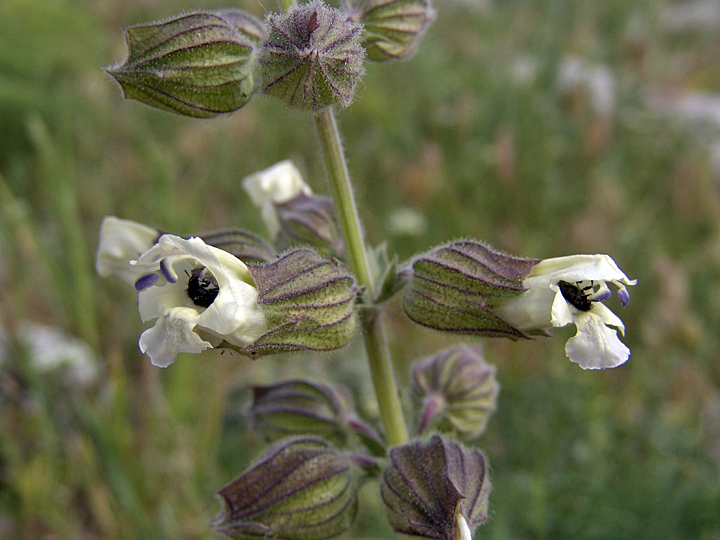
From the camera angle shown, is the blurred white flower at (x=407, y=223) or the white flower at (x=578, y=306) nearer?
the white flower at (x=578, y=306)

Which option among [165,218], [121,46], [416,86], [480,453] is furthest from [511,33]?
[480,453]

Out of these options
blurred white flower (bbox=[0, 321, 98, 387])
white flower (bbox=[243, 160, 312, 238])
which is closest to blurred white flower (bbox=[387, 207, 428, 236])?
white flower (bbox=[243, 160, 312, 238])

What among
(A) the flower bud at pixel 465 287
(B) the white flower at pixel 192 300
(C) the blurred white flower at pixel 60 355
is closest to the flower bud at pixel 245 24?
(B) the white flower at pixel 192 300

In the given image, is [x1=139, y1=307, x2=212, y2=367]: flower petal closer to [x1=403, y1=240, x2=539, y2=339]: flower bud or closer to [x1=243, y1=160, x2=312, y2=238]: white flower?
[x1=403, y1=240, x2=539, y2=339]: flower bud

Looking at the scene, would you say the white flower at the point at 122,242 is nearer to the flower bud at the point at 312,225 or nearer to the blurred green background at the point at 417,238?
the flower bud at the point at 312,225

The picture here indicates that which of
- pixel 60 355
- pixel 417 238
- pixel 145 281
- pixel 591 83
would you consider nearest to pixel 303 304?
pixel 145 281
